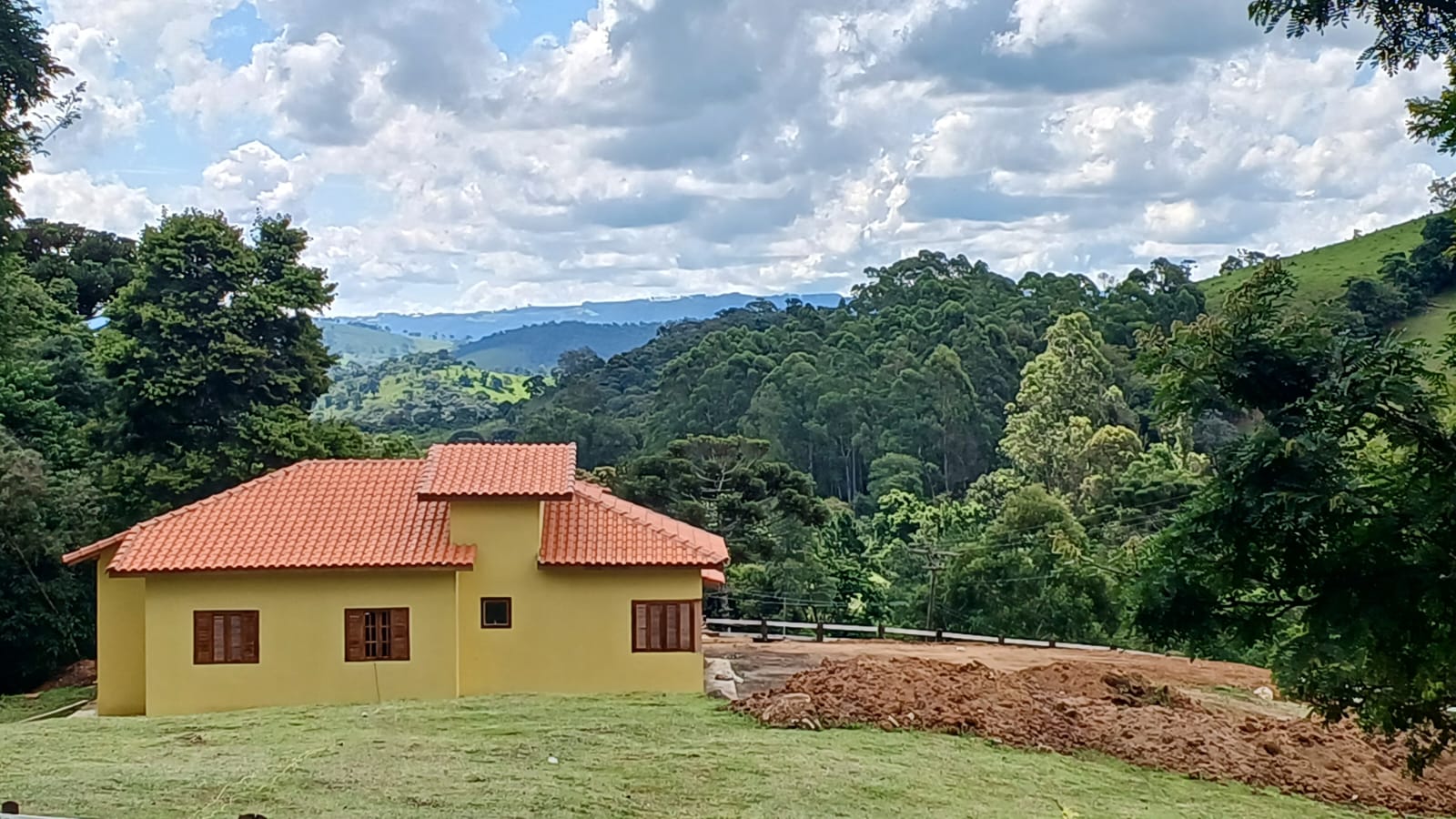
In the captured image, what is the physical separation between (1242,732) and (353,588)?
1174cm

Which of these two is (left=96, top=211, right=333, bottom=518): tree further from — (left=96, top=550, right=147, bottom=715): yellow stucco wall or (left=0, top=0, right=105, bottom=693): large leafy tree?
(left=96, top=550, right=147, bottom=715): yellow stucco wall

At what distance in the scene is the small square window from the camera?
18.6 m

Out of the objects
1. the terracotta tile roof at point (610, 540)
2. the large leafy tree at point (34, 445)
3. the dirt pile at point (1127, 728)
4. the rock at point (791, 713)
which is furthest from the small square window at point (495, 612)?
the large leafy tree at point (34, 445)

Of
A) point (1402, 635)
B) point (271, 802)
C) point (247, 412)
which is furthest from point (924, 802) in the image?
point (247, 412)

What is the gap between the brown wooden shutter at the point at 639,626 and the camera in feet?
61.1

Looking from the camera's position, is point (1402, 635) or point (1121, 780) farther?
point (1121, 780)

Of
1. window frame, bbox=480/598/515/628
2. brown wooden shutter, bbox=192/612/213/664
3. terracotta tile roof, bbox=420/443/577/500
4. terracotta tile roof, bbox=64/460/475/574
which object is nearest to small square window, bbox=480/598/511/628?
window frame, bbox=480/598/515/628

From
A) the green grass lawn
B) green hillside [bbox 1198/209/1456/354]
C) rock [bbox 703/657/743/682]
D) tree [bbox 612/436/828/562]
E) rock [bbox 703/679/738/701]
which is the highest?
green hillside [bbox 1198/209/1456/354]

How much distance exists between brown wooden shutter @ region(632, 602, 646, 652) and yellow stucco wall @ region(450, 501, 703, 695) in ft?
0.22

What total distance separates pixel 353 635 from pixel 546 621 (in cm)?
268

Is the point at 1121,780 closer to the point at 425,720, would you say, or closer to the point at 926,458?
the point at 425,720

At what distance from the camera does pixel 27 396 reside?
29.3m

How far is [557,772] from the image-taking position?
11.5m

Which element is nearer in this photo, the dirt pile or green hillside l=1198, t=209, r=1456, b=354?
the dirt pile
